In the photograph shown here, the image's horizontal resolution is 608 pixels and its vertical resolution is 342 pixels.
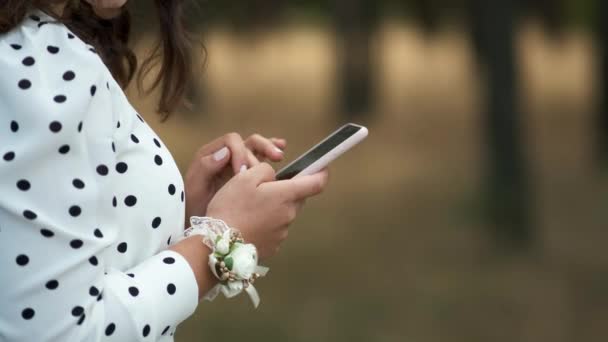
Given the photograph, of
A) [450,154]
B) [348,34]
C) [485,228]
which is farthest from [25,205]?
[348,34]

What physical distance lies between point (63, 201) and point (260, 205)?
1.19ft

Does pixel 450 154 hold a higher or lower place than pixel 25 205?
lower

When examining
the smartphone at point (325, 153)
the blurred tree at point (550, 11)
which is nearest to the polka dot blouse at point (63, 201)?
the smartphone at point (325, 153)

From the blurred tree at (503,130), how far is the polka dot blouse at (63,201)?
4906mm

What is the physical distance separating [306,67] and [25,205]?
9.66 metres

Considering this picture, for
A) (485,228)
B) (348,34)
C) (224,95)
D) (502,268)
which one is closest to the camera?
(502,268)

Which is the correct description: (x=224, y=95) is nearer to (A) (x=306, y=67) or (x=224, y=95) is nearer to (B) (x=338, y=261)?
(A) (x=306, y=67)

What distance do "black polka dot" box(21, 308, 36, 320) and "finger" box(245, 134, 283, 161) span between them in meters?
0.72

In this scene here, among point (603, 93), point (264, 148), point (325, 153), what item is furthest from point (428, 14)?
point (325, 153)

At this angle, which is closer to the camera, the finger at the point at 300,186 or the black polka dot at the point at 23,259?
the black polka dot at the point at 23,259

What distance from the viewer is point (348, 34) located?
944cm

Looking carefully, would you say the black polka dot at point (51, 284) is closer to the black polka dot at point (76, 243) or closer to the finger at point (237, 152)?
the black polka dot at point (76, 243)

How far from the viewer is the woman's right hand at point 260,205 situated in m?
1.55

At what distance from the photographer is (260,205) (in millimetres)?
1557
